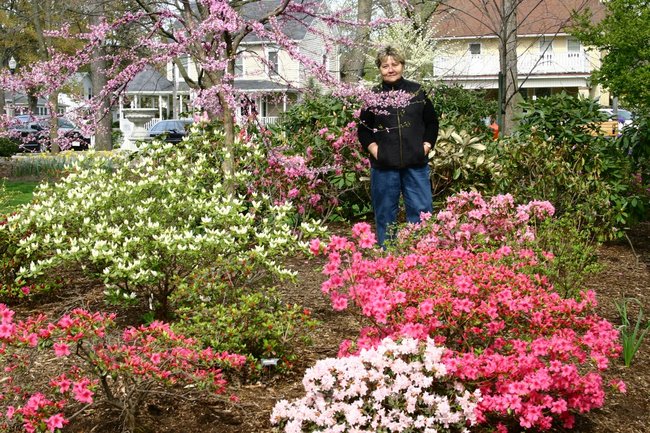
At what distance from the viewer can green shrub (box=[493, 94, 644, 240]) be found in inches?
295

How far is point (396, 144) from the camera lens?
601cm

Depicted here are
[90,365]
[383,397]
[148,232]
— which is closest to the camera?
[383,397]

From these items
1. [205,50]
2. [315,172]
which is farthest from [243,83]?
[205,50]

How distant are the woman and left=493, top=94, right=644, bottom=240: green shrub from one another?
187 centimetres

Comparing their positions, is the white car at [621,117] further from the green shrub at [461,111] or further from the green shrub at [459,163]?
the green shrub at [461,111]

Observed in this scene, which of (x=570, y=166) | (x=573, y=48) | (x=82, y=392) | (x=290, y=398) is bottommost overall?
(x=290, y=398)

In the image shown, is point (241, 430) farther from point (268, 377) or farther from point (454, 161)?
point (454, 161)

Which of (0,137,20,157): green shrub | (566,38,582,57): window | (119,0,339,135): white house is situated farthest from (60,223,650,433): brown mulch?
(566,38,582,57): window

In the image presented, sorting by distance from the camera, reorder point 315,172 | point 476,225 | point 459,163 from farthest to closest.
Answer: point 459,163, point 315,172, point 476,225

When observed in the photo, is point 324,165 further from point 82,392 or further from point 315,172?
Answer: point 82,392

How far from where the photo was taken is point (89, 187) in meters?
5.48

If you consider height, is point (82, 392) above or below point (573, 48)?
below

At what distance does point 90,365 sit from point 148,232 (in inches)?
61.9

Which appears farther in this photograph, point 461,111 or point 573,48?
point 573,48
